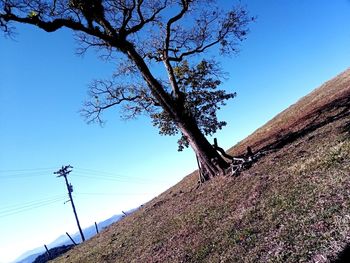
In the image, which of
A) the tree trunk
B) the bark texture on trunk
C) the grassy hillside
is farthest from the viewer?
the bark texture on trunk

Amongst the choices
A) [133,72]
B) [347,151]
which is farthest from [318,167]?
[133,72]

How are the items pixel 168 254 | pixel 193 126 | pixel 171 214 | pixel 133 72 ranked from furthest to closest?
pixel 133 72 → pixel 193 126 → pixel 171 214 → pixel 168 254

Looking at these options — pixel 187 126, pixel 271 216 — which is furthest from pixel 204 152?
pixel 271 216

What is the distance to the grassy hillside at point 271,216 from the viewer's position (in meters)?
11.2

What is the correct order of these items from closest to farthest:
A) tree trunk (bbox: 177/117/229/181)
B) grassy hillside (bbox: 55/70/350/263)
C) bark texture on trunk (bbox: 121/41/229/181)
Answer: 1. grassy hillside (bbox: 55/70/350/263)
2. tree trunk (bbox: 177/117/229/181)
3. bark texture on trunk (bbox: 121/41/229/181)

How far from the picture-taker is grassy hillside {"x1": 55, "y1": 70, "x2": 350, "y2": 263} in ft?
36.8

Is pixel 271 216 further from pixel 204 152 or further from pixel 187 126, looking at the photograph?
pixel 187 126

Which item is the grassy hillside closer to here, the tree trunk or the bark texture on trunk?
the tree trunk

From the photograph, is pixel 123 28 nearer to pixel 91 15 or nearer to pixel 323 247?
pixel 91 15

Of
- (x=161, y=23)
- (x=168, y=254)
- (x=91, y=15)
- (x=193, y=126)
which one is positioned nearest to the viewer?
(x=168, y=254)

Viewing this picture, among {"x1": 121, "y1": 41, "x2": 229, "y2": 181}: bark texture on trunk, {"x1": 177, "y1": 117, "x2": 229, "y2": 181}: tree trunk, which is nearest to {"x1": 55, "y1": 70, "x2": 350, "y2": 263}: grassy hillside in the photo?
{"x1": 177, "y1": 117, "x2": 229, "y2": 181}: tree trunk

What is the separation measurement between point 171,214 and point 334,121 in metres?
13.6

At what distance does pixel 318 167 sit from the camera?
17.6 metres

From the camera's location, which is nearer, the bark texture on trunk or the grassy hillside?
the grassy hillside
